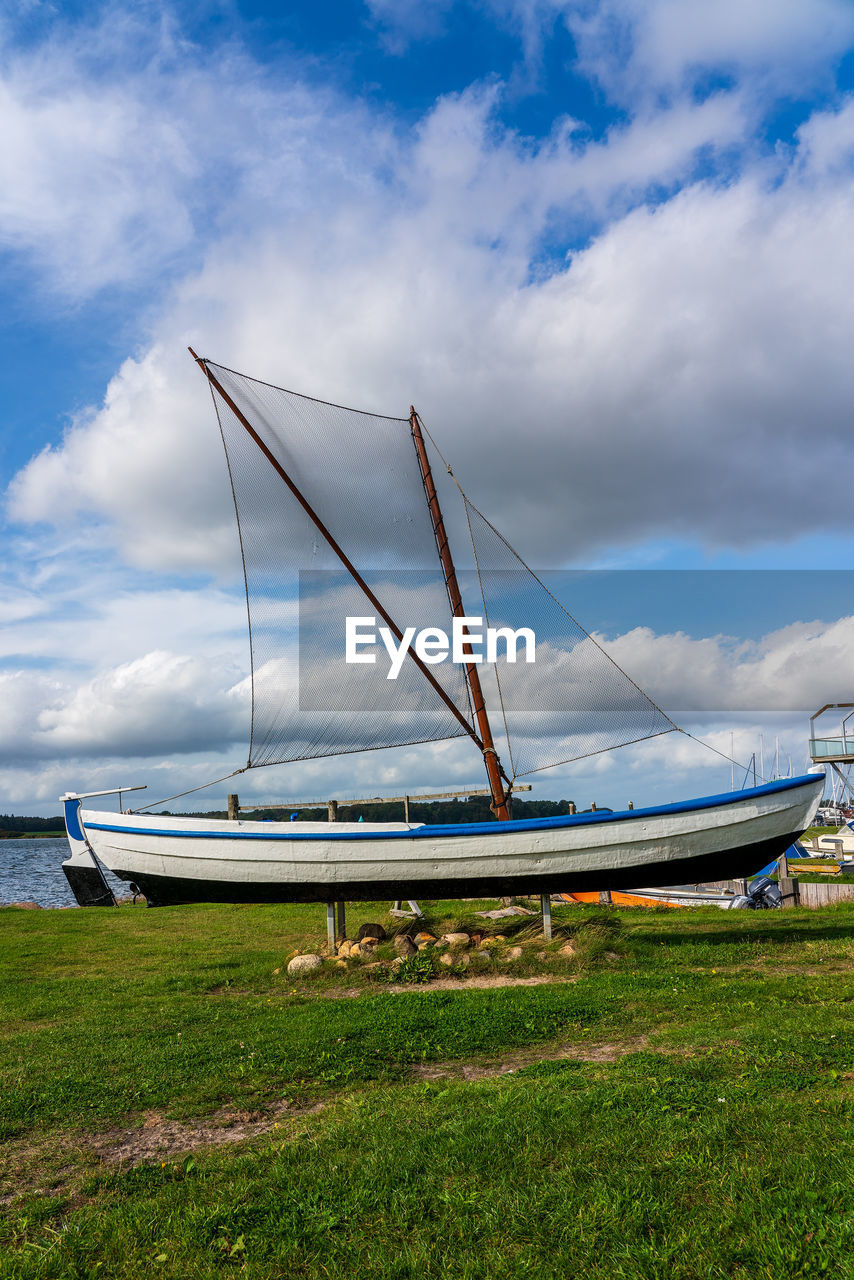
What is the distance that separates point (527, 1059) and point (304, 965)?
6.39 m

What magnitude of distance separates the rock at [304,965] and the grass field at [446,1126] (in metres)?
0.73

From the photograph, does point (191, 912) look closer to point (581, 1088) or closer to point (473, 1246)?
point (581, 1088)

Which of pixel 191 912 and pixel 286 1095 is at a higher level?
pixel 286 1095

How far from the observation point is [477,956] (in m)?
13.4

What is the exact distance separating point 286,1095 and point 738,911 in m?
15.6

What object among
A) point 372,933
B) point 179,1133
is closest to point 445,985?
point 372,933

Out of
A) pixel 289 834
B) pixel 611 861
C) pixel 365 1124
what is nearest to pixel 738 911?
pixel 611 861

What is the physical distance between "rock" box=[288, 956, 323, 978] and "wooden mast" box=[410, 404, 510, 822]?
21.6 feet

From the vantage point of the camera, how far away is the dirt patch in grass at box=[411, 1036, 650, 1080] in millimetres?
7715

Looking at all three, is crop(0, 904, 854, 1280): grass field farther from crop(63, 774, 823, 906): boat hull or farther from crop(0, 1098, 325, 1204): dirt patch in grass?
crop(63, 774, 823, 906): boat hull

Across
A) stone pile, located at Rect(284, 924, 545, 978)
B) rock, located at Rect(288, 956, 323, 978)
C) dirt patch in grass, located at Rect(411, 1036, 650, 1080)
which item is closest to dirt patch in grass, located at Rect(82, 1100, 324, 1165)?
dirt patch in grass, located at Rect(411, 1036, 650, 1080)

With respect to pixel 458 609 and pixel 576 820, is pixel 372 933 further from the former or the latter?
pixel 458 609

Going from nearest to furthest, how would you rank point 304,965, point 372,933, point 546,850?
point 304,965
point 372,933
point 546,850

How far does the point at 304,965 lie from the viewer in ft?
44.3
